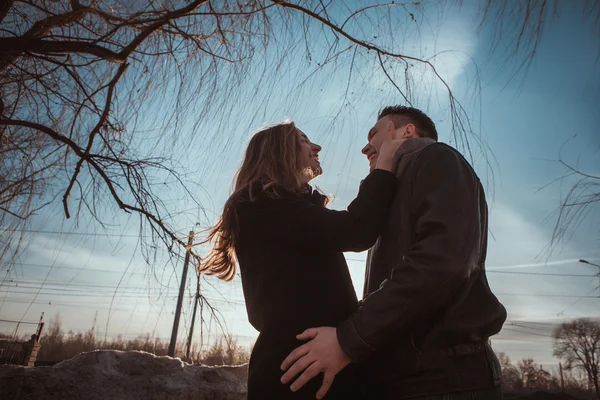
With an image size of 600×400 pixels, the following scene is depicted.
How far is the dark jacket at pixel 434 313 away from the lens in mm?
1182

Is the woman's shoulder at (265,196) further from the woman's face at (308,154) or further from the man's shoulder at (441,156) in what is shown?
the man's shoulder at (441,156)

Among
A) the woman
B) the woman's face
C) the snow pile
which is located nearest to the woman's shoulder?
the woman

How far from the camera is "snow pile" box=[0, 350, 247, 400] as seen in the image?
2.16 m

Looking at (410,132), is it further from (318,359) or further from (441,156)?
(318,359)

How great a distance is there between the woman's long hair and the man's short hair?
1.53 ft

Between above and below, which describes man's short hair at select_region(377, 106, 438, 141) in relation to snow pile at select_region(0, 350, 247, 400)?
above

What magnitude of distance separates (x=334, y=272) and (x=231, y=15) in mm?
1654

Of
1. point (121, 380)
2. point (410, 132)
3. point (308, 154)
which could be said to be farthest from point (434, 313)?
point (121, 380)

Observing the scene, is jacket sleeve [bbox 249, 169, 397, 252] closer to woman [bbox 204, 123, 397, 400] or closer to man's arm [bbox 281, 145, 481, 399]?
woman [bbox 204, 123, 397, 400]

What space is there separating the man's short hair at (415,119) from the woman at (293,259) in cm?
25

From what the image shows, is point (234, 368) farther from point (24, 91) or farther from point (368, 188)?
point (24, 91)

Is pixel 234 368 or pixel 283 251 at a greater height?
pixel 283 251

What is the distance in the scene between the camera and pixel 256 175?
1.86 meters

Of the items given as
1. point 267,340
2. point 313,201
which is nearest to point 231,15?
point 313,201
